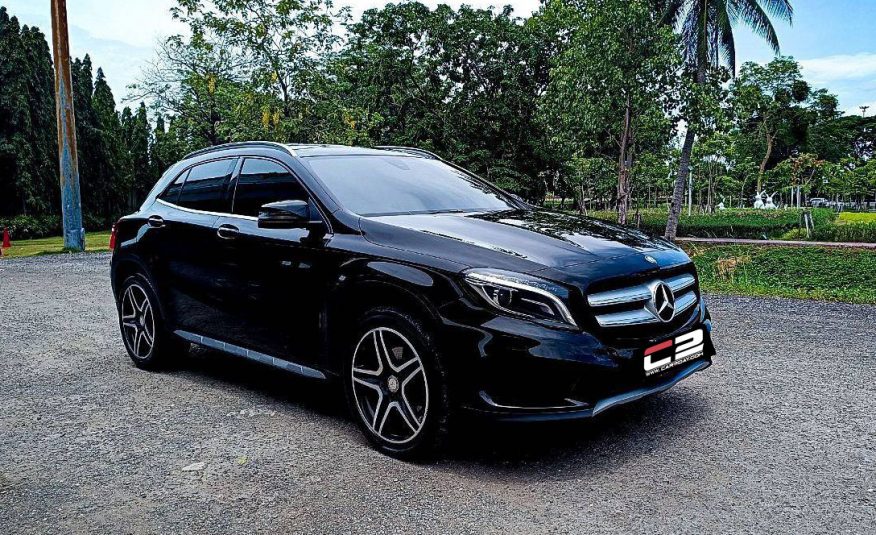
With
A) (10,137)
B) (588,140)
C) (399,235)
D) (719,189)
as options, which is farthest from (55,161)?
(719,189)

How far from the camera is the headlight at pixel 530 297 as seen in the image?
3.53 m

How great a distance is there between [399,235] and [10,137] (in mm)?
38272

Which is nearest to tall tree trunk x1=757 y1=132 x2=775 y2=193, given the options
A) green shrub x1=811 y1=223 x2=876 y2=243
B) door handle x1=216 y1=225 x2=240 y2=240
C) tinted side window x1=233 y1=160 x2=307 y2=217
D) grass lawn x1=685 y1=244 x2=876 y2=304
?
green shrub x1=811 y1=223 x2=876 y2=243

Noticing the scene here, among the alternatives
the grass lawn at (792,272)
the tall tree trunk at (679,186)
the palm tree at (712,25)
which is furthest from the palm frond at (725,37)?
the grass lawn at (792,272)

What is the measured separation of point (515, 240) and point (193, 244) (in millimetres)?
2575

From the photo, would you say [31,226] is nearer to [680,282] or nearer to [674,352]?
[680,282]

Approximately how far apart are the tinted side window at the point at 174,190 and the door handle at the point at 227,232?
937mm

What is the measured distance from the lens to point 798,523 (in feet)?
10.0

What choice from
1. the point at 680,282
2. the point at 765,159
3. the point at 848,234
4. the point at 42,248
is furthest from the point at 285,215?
the point at 765,159

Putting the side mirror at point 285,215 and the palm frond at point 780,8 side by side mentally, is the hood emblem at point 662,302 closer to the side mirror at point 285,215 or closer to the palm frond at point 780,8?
the side mirror at point 285,215

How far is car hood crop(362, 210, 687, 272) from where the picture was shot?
146 inches

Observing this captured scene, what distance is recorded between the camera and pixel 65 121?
1908 cm

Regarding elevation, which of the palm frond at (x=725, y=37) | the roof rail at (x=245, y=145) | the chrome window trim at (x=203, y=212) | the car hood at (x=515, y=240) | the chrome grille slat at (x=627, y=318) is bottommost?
the chrome grille slat at (x=627, y=318)

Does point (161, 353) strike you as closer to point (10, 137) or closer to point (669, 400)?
Result: point (669, 400)
